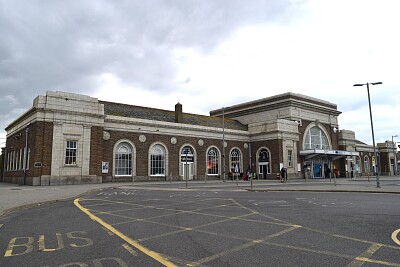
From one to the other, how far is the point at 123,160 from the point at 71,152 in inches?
255

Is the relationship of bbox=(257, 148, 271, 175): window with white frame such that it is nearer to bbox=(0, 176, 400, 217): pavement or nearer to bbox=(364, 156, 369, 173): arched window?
bbox=(0, 176, 400, 217): pavement

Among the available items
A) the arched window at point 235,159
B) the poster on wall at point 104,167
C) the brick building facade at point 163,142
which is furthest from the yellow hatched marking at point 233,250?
the arched window at point 235,159

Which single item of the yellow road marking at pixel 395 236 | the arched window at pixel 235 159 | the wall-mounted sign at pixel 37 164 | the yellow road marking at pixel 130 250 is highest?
the arched window at pixel 235 159

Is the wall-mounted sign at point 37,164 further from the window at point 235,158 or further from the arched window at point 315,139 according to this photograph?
the arched window at point 315,139

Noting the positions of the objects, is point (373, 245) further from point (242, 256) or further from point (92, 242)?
point (92, 242)

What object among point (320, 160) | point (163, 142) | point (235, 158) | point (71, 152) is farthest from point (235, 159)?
point (71, 152)

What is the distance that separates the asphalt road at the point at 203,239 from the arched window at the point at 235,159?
3545 cm

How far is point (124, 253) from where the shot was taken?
5.42 meters

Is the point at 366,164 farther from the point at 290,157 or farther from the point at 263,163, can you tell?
the point at 263,163

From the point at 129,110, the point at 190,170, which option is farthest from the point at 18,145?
the point at 190,170

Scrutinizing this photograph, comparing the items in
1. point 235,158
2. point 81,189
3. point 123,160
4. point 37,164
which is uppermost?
point 235,158

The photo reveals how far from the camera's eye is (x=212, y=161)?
43719mm

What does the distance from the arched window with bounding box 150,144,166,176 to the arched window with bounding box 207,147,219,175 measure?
755cm

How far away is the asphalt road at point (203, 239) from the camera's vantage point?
504cm
